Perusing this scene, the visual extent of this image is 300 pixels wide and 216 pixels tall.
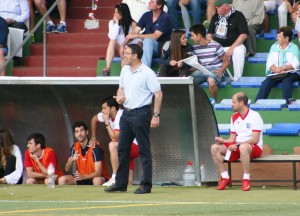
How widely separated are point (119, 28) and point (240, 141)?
4958 millimetres

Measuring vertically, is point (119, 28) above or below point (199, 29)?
above

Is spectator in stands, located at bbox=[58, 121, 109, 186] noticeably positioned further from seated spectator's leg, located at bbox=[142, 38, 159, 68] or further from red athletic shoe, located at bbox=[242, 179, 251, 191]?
seated spectator's leg, located at bbox=[142, 38, 159, 68]

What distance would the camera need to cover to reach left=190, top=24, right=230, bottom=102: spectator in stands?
20.0 m

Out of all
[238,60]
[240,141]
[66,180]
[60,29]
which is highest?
[60,29]

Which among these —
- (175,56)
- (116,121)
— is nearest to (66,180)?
(116,121)

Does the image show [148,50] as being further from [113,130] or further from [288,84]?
[113,130]

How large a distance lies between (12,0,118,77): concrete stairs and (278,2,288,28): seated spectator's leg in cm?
320

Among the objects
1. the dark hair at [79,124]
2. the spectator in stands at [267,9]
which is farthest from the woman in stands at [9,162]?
the spectator in stands at [267,9]

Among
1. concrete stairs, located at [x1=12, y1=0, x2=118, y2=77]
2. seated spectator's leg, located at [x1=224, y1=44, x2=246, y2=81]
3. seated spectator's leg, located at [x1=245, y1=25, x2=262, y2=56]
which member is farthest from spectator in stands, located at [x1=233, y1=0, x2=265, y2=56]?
concrete stairs, located at [x1=12, y1=0, x2=118, y2=77]

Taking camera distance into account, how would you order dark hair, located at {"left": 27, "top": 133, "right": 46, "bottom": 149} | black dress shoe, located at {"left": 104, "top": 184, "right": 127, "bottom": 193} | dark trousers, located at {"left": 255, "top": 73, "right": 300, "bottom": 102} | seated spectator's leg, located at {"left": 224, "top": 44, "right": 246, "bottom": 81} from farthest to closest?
seated spectator's leg, located at {"left": 224, "top": 44, "right": 246, "bottom": 81} → dark trousers, located at {"left": 255, "top": 73, "right": 300, "bottom": 102} → dark hair, located at {"left": 27, "top": 133, "right": 46, "bottom": 149} → black dress shoe, located at {"left": 104, "top": 184, "right": 127, "bottom": 193}

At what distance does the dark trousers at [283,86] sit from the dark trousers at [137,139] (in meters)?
4.14

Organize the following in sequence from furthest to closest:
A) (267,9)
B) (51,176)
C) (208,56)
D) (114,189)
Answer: (267,9)
(208,56)
(51,176)
(114,189)

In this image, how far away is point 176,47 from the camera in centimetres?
1997

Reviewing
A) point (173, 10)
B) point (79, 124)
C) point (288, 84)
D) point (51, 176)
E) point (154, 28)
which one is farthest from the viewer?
point (173, 10)
